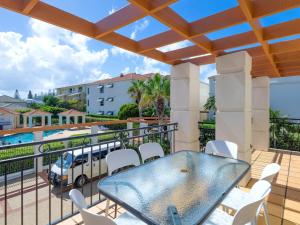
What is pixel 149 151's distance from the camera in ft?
8.64

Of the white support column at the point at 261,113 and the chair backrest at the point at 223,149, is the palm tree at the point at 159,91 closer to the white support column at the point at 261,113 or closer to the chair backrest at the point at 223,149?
the white support column at the point at 261,113

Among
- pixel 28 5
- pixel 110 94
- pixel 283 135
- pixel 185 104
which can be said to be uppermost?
pixel 110 94

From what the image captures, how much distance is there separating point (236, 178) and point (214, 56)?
8.59 feet

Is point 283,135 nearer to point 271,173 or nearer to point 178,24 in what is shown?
point 271,173

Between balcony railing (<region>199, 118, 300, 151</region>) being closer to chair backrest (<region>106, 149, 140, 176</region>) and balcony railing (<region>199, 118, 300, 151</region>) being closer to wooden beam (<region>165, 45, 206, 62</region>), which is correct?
wooden beam (<region>165, 45, 206, 62</region>)

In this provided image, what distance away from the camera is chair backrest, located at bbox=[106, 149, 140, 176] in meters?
2.12

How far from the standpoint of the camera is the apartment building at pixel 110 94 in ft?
77.6

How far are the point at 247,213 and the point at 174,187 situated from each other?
0.58 meters

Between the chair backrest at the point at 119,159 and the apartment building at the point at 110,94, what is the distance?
65.4 ft

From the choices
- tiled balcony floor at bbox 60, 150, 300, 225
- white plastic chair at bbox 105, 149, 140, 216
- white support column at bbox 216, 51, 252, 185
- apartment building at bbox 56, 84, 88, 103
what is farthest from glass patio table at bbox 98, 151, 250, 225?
apartment building at bbox 56, 84, 88, 103

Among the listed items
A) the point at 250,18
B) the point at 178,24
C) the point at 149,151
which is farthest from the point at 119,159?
the point at 250,18

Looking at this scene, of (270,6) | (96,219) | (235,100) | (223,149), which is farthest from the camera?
(235,100)

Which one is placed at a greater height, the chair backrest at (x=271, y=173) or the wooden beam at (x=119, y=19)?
the wooden beam at (x=119, y=19)

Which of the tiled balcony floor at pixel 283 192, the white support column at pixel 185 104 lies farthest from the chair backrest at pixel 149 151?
the white support column at pixel 185 104
